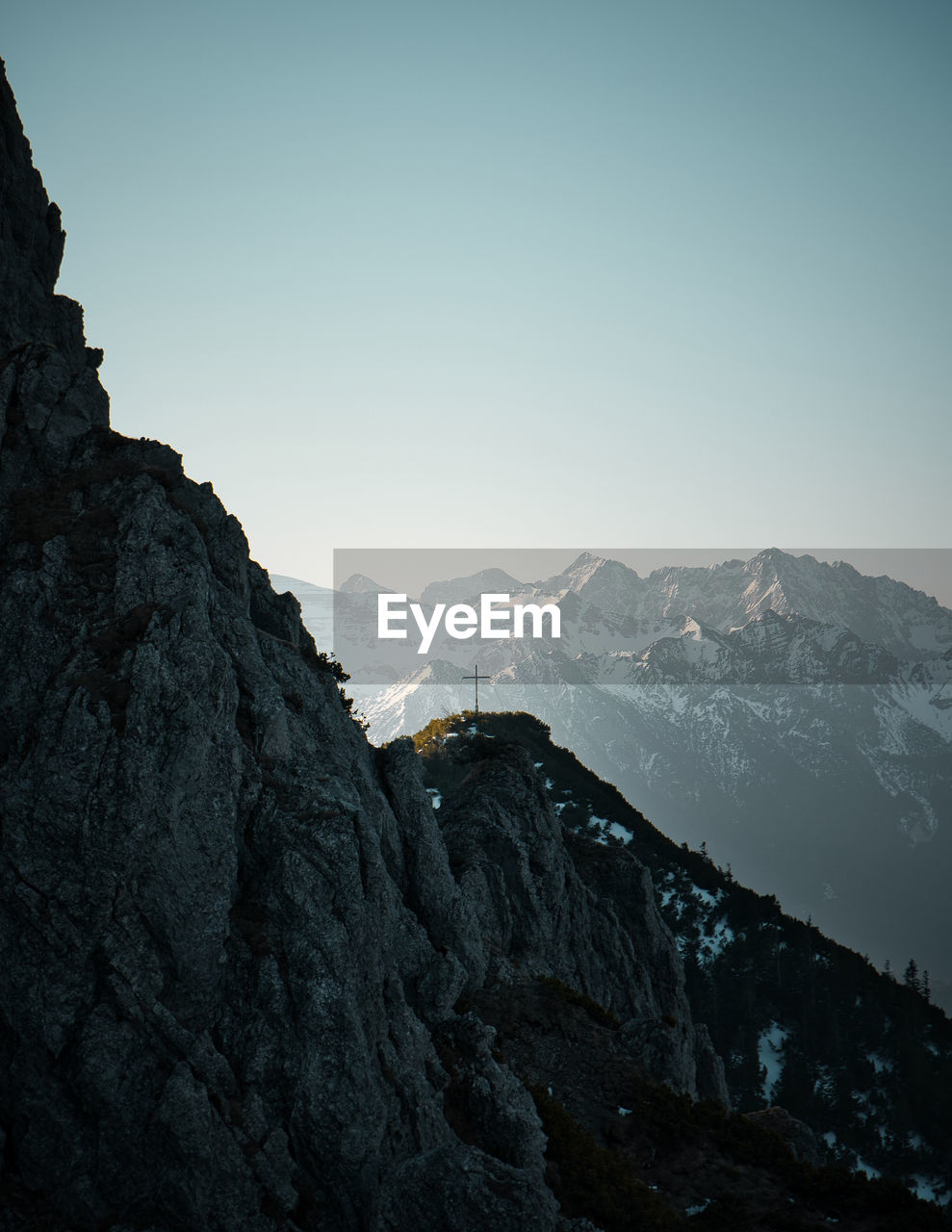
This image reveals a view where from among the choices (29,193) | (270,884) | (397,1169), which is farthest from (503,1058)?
(29,193)

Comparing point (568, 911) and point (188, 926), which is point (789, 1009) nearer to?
point (568, 911)

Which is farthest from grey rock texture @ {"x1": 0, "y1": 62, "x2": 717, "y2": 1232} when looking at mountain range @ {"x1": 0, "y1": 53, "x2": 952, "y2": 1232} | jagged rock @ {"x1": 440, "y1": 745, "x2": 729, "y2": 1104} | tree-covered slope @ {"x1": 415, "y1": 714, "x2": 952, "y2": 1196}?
tree-covered slope @ {"x1": 415, "y1": 714, "x2": 952, "y2": 1196}

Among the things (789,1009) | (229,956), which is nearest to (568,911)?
(229,956)

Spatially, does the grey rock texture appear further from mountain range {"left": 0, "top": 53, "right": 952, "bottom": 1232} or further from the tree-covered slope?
the tree-covered slope

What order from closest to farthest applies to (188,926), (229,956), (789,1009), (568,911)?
(188,926)
(229,956)
(568,911)
(789,1009)

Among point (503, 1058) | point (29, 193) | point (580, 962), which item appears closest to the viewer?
point (503, 1058)

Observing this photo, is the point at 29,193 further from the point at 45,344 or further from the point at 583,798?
the point at 583,798

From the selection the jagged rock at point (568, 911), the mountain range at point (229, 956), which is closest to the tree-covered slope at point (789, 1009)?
the jagged rock at point (568, 911)

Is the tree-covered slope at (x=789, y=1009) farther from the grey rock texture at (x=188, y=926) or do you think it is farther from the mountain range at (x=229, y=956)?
the grey rock texture at (x=188, y=926)
